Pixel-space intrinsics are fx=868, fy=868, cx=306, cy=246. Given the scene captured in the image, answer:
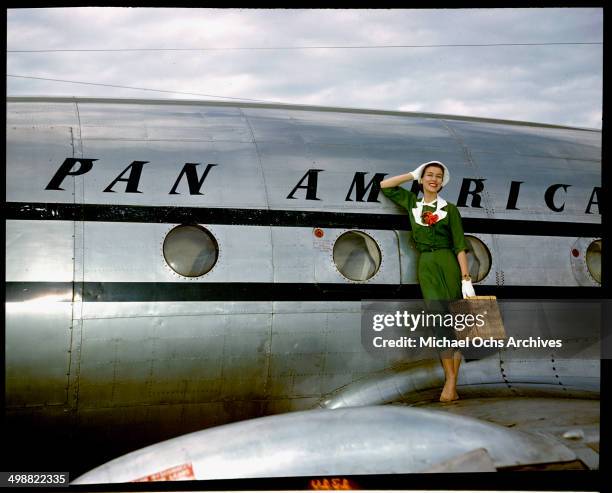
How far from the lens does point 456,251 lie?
7926 mm

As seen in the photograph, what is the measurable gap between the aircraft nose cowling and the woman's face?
2.27 metres

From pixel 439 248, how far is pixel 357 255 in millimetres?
752

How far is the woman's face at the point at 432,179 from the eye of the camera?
8102mm

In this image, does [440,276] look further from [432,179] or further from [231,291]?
[231,291]

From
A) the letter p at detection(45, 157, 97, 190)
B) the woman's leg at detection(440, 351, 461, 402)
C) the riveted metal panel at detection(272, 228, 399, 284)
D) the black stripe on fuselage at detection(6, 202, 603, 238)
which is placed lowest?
the woman's leg at detection(440, 351, 461, 402)

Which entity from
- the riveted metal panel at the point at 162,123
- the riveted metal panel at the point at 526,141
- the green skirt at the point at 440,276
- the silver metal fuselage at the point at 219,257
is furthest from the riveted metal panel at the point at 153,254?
the riveted metal panel at the point at 526,141

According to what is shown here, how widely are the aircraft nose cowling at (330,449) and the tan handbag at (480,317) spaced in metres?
1.24

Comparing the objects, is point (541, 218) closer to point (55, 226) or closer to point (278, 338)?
point (278, 338)

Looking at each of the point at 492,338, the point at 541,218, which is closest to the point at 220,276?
the point at 492,338

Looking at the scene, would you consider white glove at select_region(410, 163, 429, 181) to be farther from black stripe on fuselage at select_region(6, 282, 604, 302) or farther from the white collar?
black stripe on fuselage at select_region(6, 282, 604, 302)

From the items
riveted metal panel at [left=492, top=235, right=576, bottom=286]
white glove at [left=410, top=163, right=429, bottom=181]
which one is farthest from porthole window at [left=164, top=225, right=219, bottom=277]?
riveted metal panel at [left=492, top=235, right=576, bottom=286]

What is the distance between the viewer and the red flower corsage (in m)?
7.93

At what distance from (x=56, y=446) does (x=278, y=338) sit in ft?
6.83

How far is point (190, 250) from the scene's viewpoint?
24.6ft
